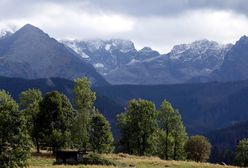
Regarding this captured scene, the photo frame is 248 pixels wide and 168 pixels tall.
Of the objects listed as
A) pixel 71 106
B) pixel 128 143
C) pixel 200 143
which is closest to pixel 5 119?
pixel 71 106

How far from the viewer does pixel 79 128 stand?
95.9 meters

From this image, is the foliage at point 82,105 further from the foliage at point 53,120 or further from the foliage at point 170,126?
the foliage at point 170,126

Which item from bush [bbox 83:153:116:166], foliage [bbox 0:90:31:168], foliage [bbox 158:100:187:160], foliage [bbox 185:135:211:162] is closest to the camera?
foliage [bbox 0:90:31:168]

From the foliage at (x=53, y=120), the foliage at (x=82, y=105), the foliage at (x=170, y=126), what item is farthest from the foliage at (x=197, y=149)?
the foliage at (x=53, y=120)

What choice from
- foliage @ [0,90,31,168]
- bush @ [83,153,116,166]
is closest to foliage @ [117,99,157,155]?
bush @ [83,153,116,166]

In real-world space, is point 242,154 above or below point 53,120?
below

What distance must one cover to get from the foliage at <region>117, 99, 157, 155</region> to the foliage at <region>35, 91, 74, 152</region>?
27841 mm

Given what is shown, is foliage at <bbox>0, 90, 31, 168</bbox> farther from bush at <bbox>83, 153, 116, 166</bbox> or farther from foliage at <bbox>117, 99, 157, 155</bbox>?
foliage at <bbox>117, 99, 157, 155</bbox>

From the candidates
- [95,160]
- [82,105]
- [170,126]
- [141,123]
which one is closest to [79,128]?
[82,105]

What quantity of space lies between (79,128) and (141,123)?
2721 cm

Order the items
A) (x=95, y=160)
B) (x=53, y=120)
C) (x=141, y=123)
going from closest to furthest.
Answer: (x=95, y=160) → (x=53, y=120) → (x=141, y=123)

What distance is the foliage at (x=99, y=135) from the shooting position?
11975 centimetres

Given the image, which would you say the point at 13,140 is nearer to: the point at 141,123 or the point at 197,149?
the point at 141,123

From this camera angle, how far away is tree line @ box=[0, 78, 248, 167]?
50.1 metres
